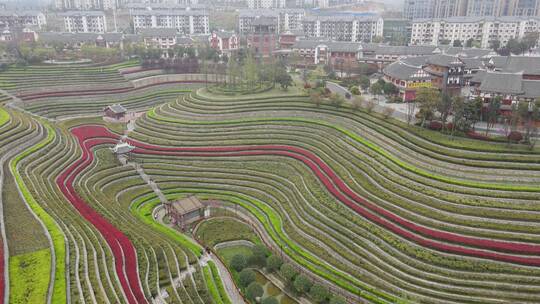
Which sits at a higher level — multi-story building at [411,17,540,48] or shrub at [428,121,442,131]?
multi-story building at [411,17,540,48]

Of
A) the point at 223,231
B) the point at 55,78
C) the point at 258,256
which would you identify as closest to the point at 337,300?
the point at 258,256

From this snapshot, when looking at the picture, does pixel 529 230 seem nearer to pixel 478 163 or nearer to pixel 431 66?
pixel 478 163

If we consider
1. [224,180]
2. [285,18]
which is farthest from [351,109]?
[285,18]

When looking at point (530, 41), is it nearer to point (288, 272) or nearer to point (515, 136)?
point (515, 136)

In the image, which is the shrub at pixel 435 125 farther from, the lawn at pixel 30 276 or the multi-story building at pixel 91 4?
the multi-story building at pixel 91 4

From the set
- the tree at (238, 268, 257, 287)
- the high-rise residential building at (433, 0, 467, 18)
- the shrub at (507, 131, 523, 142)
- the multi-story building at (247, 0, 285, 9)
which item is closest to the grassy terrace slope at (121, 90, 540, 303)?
the shrub at (507, 131, 523, 142)

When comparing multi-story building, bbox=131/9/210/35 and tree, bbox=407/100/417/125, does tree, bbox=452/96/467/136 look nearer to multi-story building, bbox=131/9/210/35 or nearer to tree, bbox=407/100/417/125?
tree, bbox=407/100/417/125
